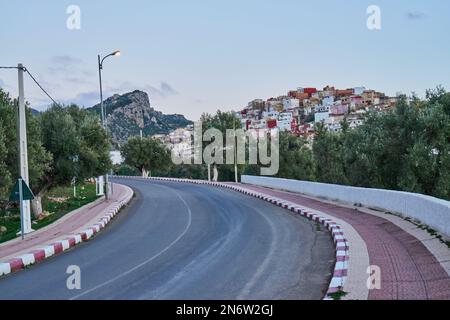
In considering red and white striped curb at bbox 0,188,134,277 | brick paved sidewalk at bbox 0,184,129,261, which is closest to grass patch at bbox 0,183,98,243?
brick paved sidewalk at bbox 0,184,129,261

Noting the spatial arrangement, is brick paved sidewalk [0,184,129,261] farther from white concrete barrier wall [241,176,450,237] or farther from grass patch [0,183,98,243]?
white concrete barrier wall [241,176,450,237]

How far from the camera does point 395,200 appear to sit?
18594mm

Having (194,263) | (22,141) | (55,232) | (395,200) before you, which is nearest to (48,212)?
(55,232)

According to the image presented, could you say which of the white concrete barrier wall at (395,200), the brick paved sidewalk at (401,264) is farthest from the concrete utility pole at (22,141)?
the white concrete barrier wall at (395,200)

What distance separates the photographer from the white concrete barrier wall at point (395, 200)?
1356 centimetres

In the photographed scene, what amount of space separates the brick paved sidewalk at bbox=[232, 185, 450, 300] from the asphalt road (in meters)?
1.08

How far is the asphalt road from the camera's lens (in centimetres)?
877

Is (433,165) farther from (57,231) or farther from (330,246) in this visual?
(57,231)

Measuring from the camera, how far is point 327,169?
52656 millimetres

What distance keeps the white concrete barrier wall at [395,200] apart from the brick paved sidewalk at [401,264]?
33.8 inches

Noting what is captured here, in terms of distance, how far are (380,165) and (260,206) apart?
8871mm

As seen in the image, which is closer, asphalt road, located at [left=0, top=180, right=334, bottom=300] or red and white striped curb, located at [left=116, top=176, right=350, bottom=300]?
red and white striped curb, located at [left=116, top=176, right=350, bottom=300]

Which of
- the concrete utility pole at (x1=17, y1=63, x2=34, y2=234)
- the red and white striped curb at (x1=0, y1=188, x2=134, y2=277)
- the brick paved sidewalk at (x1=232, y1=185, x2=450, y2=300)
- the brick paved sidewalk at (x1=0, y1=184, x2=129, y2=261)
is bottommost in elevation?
the brick paved sidewalk at (x1=0, y1=184, x2=129, y2=261)

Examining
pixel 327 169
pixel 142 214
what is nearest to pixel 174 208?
pixel 142 214
